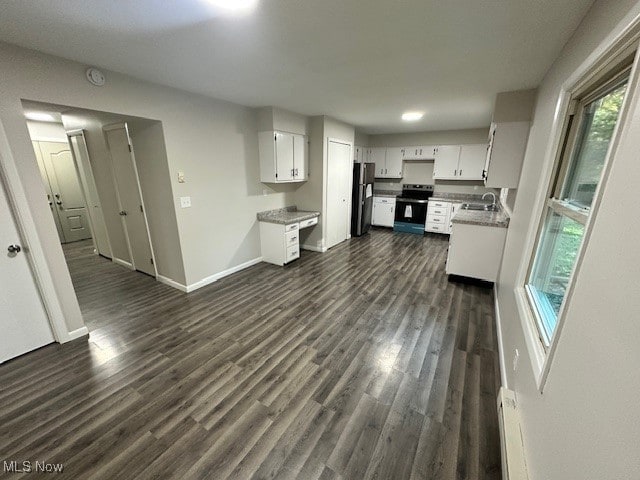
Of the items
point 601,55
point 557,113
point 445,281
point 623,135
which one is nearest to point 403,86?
point 557,113

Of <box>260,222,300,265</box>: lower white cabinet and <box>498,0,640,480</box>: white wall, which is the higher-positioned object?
<box>498,0,640,480</box>: white wall

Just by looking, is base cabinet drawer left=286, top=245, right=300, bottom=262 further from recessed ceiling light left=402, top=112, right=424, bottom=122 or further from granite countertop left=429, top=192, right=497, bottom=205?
granite countertop left=429, top=192, right=497, bottom=205

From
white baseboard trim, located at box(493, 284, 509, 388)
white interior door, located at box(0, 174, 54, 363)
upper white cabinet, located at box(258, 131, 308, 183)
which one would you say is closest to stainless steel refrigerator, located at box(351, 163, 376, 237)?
upper white cabinet, located at box(258, 131, 308, 183)

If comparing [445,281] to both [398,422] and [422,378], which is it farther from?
[398,422]

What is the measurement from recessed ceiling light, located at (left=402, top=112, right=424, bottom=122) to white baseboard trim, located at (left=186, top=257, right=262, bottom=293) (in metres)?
3.55

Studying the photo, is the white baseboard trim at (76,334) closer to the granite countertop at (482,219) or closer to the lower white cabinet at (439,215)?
the granite countertop at (482,219)

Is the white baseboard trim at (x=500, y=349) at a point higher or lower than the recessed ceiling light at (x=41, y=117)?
lower

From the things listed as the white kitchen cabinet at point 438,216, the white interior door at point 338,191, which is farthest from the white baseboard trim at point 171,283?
the white kitchen cabinet at point 438,216

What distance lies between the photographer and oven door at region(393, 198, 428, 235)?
→ 617 cm

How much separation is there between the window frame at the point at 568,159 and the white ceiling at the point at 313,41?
45 centimetres

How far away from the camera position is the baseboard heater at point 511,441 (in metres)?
1.13

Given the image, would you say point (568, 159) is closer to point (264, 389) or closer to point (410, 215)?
point (264, 389)

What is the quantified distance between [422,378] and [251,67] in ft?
9.97

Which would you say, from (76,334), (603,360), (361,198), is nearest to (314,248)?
(361,198)
